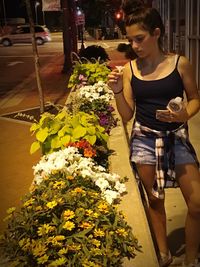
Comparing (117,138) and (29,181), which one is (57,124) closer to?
(117,138)

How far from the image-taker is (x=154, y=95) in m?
2.69

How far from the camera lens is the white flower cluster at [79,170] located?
133 inches

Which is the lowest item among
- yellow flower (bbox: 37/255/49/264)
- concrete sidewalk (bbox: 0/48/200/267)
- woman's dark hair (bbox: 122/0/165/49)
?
concrete sidewalk (bbox: 0/48/200/267)

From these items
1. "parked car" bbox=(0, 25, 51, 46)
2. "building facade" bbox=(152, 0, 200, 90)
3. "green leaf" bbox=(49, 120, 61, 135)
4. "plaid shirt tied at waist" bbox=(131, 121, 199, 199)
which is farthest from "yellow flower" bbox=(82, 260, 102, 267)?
"parked car" bbox=(0, 25, 51, 46)

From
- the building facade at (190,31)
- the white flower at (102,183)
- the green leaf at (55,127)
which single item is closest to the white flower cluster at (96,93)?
the green leaf at (55,127)

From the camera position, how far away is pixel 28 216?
107 inches

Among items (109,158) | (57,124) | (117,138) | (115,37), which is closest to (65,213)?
(57,124)

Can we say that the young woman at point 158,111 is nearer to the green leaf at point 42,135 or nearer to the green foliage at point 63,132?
the green foliage at point 63,132

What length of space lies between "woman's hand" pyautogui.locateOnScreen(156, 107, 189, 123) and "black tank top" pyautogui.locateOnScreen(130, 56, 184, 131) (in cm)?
13

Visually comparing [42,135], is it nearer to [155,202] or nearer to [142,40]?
[155,202]

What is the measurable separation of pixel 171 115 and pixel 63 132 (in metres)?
1.89

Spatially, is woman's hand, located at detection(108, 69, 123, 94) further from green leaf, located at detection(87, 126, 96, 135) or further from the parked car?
the parked car

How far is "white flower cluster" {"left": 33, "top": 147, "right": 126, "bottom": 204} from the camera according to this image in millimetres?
3367

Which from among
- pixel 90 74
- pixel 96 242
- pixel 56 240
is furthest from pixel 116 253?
pixel 90 74
